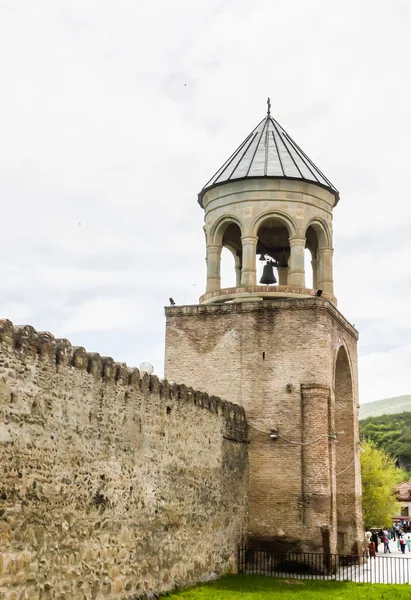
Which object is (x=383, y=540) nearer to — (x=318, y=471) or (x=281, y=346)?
(x=318, y=471)

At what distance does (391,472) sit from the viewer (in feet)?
135

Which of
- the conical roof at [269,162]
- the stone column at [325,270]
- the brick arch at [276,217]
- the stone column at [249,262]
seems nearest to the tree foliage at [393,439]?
the stone column at [325,270]

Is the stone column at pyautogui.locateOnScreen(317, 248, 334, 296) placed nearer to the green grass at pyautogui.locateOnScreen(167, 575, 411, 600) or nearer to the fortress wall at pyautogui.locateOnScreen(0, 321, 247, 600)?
the fortress wall at pyautogui.locateOnScreen(0, 321, 247, 600)

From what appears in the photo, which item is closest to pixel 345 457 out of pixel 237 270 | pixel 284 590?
pixel 237 270

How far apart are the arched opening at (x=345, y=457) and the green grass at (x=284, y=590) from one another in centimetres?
488

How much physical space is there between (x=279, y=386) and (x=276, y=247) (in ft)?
18.7

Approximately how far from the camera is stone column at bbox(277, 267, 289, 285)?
2400 cm

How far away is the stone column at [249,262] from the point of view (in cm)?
2106

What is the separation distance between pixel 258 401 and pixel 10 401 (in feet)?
35.3

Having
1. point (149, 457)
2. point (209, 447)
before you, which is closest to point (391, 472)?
point (209, 447)

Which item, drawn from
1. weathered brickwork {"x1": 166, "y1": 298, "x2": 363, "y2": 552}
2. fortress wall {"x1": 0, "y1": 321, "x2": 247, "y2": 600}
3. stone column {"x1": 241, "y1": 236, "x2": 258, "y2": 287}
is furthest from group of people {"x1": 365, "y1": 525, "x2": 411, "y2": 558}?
stone column {"x1": 241, "y1": 236, "x2": 258, "y2": 287}

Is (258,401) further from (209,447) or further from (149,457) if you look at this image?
(149,457)

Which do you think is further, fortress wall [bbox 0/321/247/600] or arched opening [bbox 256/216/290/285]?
arched opening [bbox 256/216/290/285]

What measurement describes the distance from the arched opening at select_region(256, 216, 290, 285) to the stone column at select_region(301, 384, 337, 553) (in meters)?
5.19
